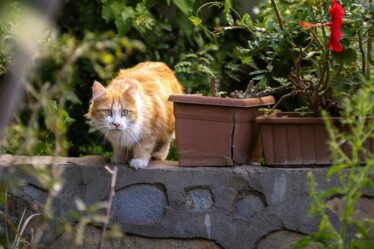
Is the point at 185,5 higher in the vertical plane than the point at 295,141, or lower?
higher

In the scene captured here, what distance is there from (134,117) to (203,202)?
1.84 ft

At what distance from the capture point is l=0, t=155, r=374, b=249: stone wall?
11.7 feet

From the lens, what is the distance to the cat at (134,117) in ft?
12.0

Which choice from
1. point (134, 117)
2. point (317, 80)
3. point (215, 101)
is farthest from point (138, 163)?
point (317, 80)

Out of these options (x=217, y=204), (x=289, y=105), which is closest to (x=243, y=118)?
(x=217, y=204)

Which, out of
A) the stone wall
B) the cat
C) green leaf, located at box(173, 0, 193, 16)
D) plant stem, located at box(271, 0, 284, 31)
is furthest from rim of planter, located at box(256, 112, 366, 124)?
green leaf, located at box(173, 0, 193, 16)

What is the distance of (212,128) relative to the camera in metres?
3.58

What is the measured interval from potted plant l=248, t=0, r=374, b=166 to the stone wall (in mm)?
105

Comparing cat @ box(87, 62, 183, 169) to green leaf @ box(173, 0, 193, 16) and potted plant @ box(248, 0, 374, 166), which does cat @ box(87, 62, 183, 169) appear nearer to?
potted plant @ box(248, 0, 374, 166)

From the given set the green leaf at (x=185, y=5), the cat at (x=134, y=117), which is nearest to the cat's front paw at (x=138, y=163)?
the cat at (x=134, y=117)

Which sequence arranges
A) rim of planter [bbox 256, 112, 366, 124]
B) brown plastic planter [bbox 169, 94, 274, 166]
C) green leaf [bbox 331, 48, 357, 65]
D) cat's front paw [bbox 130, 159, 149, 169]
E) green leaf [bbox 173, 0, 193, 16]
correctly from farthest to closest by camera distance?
1. green leaf [bbox 173, 0, 193, 16]
2. cat's front paw [bbox 130, 159, 149, 169]
3. brown plastic planter [bbox 169, 94, 274, 166]
4. rim of planter [bbox 256, 112, 366, 124]
5. green leaf [bbox 331, 48, 357, 65]

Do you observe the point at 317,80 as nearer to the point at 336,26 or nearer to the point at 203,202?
the point at 336,26

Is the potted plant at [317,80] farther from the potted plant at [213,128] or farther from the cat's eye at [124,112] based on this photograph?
the cat's eye at [124,112]

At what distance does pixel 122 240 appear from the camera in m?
3.68
